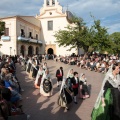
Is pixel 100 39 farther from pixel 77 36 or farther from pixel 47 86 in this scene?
pixel 47 86

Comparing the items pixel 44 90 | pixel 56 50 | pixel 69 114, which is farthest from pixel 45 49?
pixel 69 114

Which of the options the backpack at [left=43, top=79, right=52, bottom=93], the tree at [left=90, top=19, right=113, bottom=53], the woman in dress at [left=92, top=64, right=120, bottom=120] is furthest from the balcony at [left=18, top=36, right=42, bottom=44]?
the woman in dress at [left=92, top=64, right=120, bottom=120]

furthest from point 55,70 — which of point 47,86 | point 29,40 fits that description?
point 29,40

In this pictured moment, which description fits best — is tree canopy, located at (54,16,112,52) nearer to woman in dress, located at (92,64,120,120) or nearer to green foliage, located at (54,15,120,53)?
green foliage, located at (54,15,120,53)

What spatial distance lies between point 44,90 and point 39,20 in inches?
1506

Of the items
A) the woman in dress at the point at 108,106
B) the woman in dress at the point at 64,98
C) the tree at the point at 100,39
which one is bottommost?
the woman in dress at the point at 64,98

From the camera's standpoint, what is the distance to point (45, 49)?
47.3 metres

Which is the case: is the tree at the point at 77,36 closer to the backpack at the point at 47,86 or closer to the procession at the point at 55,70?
the procession at the point at 55,70

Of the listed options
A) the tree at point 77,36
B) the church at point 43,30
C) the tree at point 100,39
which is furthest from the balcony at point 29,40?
the tree at point 100,39

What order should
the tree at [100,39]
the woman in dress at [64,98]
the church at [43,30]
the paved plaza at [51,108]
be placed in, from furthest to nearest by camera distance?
the church at [43,30], the tree at [100,39], the woman in dress at [64,98], the paved plaza at [51,108]

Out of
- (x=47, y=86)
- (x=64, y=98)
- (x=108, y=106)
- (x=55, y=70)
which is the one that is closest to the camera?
(x=108, y=106)

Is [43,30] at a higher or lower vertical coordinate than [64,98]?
higher

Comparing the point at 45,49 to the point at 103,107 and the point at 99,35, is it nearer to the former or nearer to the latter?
the point at 99,35

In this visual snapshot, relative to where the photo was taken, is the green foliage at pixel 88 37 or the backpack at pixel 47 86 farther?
the green foliage at pixel 88 37
